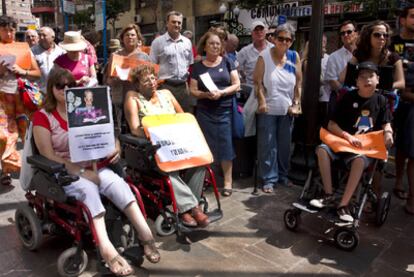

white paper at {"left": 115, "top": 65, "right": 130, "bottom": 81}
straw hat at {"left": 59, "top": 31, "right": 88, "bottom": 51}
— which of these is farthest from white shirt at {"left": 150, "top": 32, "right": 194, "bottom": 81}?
straw hat at {"left": 59, "top": 31, "right": 88, "bottom": 51}

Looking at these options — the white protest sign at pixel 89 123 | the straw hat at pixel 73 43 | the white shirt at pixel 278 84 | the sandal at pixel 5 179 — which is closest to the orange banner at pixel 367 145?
the white shirt at pixel 278 84

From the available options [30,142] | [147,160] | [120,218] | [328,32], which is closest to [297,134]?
[147,160]

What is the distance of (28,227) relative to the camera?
3.05 m

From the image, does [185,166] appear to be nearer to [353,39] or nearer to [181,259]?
[181,259]

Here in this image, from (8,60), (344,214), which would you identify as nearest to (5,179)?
(8,60)

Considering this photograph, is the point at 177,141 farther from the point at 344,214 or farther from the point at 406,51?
the point at 406,51

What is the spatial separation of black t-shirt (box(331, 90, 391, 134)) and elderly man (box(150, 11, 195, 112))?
2.27m

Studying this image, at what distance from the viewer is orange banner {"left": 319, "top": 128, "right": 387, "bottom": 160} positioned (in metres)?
3.32

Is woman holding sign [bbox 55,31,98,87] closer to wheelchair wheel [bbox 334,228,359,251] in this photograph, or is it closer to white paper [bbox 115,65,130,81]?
white paper [bbox 115,65,130,81]

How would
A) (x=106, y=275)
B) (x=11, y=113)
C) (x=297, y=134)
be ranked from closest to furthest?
(x=106, y=275)
(x=11, y=113)
(x=297, y=134)

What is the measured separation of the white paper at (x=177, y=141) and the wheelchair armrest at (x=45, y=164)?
0.90m

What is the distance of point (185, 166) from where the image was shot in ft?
11.1

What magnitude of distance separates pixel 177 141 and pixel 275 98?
4.87ft

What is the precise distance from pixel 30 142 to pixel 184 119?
134cm
